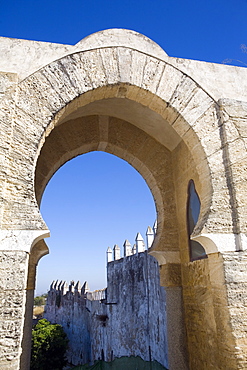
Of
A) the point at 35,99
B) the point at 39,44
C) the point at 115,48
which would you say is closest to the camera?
the point at 35,99

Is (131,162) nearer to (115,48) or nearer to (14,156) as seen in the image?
(115,48)

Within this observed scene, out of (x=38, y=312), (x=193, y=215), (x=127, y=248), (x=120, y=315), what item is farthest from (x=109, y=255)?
(x=38, y=312)

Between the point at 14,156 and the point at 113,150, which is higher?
the point at 113,150

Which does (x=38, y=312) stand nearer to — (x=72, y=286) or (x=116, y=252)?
(x=72, y=286)

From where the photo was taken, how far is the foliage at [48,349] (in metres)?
15.4

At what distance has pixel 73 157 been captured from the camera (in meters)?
5.34

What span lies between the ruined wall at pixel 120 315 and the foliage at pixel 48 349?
1592 millimetres

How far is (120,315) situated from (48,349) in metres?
5.71

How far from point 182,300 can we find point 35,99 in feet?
12.0

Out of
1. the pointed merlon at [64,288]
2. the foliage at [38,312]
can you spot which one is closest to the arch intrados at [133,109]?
the pointed merlon at [64,288]

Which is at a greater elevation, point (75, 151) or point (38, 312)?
point (75, 151)

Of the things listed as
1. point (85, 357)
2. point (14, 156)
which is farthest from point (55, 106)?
point (85, 357)

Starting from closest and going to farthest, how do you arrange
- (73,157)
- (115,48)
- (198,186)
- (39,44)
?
(39,44), (115,48), (198,186), (73,157)

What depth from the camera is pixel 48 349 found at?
1645 cm
